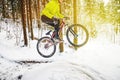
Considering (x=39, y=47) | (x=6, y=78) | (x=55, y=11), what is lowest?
(x=6, y=78)

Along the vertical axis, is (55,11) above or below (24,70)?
above

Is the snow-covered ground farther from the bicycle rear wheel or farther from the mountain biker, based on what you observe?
the mountain biker

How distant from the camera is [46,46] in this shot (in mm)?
11500

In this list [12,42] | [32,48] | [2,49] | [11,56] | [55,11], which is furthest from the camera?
[12,42]

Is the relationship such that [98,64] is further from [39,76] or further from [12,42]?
[12,42]

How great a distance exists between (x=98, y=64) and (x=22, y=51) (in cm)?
586

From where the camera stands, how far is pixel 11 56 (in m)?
12.9

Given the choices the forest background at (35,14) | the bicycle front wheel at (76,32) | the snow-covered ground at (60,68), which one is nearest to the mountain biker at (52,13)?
the bicycle front wheel at (76,32)

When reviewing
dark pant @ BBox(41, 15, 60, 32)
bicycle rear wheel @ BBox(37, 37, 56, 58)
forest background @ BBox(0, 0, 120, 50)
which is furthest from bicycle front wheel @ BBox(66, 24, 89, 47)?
forest background @ BBox(0, 0, 120, 50)

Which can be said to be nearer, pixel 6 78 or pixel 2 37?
pixel 6 78

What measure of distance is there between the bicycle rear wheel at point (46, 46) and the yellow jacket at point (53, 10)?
4.28 feet

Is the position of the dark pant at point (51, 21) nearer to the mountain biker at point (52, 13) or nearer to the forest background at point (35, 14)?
the mountain biker at point (52, 13)

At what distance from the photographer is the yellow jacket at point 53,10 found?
10.3 meters

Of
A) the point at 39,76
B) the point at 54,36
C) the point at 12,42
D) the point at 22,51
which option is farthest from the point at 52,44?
the point at 12,42
